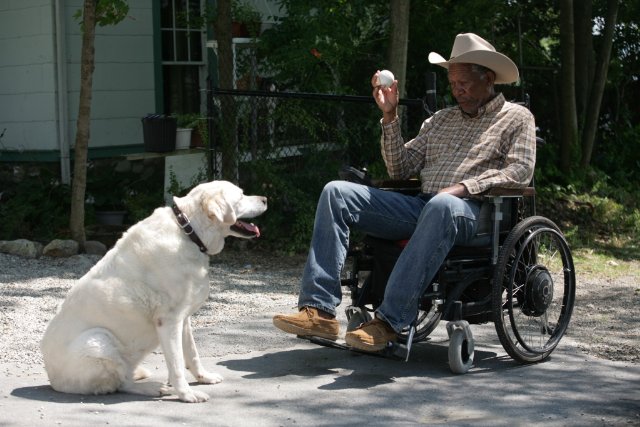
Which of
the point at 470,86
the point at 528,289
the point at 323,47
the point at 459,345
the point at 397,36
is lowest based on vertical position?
the point at 459,345

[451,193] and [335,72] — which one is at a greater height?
[335,72]

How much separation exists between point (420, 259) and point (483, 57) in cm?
128

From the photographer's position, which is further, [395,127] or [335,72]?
[335,72]

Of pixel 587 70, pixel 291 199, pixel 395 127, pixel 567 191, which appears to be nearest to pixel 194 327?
pixel 395 127

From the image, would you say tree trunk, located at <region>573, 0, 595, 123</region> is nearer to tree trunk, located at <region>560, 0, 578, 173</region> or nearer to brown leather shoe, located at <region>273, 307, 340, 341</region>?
tree trunk, located at <region>560, 0, 578, 173</region>

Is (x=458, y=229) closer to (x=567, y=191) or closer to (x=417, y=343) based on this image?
(x=417, y=343)

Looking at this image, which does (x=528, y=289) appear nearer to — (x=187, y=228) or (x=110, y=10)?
(x=187, y=228)

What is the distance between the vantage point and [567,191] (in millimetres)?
10977

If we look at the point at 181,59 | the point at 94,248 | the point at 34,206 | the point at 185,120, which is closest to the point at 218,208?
the point at 94,248

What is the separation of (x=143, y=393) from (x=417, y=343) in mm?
1776

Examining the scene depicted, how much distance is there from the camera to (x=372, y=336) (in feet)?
15.1

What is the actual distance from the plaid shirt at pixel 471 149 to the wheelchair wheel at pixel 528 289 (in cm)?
29

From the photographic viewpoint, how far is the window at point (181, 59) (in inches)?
451

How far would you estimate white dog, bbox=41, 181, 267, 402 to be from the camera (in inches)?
170
